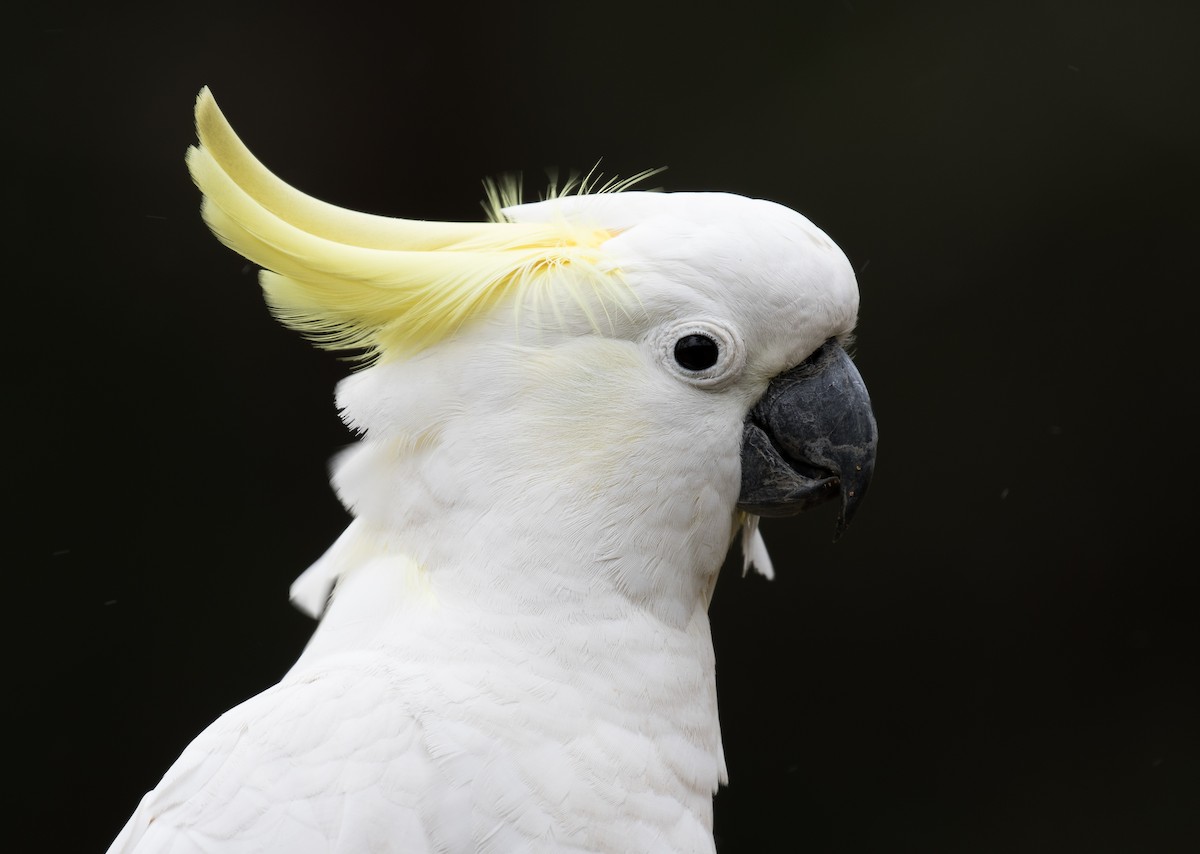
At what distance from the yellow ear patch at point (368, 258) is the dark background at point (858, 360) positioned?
2.25 meters

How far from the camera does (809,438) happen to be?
5.45 feet

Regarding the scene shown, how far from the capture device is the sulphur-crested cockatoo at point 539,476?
1506mm

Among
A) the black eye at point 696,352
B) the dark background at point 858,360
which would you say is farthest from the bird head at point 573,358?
the dark background at point 858,360

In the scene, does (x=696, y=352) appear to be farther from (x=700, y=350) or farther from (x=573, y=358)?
(x=573, y=358)

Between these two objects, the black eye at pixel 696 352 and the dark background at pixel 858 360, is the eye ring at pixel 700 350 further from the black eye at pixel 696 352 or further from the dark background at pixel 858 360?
the dark background at pixel 858 360

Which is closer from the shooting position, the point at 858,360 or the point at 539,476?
the point at 539,476

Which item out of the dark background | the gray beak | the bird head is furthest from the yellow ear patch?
the dark background

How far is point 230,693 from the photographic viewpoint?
12.9 ft

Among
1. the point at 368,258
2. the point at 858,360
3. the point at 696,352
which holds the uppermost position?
the point at 368,258

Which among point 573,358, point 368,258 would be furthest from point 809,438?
point 368,258

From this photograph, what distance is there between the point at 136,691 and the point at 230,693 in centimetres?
28

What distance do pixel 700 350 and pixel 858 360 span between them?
105 inches

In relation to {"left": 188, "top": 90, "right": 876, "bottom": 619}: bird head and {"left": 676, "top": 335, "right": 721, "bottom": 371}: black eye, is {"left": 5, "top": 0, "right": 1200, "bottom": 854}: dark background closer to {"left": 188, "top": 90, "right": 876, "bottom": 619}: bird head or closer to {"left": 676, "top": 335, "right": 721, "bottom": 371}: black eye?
{"left": 188, "top": 90, "right": 876, "bottom": 619}: bird head

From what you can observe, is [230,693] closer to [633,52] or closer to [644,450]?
[633,52]
